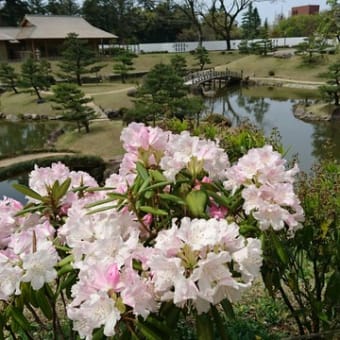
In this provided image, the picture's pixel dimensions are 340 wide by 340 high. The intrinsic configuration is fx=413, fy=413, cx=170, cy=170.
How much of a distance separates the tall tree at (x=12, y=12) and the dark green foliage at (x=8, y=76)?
586 inches

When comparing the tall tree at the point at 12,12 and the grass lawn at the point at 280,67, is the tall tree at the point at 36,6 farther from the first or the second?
the grass lawn at the point at 280,67

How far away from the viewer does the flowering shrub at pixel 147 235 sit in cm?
83

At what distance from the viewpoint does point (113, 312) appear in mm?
814

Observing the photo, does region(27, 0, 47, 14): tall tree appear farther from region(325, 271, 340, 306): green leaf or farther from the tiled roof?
region(325, 271, 340, 306): green leaf

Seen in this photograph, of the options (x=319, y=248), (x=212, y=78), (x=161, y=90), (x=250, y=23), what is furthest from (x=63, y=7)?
(x=319, y=248)

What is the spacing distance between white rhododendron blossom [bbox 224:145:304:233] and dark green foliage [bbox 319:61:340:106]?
14.4 meters

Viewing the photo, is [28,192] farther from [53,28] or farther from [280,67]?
[53,28]

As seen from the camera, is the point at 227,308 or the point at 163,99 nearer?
the point at 227,308

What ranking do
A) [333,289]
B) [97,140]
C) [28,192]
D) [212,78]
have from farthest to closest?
[212,78] < [97,140] < [333,289] < [28,192]

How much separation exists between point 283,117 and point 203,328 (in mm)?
14903

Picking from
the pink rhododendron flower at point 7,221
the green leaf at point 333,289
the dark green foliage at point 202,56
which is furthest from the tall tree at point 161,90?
the dark green foliage at point 202,56

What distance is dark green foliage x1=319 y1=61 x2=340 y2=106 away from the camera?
1429 cm

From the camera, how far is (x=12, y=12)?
31.7 meters

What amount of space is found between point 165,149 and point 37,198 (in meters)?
0.39
